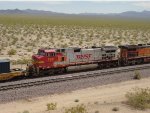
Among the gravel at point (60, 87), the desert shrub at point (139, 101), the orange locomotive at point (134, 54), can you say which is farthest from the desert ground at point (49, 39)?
the desert shrub at point (139, 101)

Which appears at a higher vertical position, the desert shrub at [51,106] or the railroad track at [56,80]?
the railroad track at [56,80]

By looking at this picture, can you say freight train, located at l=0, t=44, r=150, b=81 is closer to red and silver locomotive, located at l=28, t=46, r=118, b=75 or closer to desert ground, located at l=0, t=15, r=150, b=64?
red and silver locomotive, located at l=28, t=46, r=118, b=75

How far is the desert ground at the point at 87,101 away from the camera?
20594 millimetres

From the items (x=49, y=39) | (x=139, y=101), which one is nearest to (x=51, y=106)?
(x=139, y=101)

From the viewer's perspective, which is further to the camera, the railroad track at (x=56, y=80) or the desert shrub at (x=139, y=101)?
the railroad track at (x=56, y=80)

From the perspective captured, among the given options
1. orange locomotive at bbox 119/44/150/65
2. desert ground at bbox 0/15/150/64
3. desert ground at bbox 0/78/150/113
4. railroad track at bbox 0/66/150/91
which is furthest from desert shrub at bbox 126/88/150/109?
desert ground at bbox 0/15/150/64

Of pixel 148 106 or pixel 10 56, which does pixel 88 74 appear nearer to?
pixel 148 106

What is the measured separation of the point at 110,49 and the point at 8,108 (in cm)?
1738

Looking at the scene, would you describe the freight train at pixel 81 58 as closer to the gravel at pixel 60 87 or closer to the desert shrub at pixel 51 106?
the gravel at pixel 60 87

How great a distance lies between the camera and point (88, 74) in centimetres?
3136

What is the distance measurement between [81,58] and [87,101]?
10.8 m

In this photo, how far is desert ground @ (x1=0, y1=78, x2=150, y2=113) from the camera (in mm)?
20594

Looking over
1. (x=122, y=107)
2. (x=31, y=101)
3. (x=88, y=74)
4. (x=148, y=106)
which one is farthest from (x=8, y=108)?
(x=88, y=74)

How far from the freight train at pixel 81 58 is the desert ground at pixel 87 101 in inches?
220
